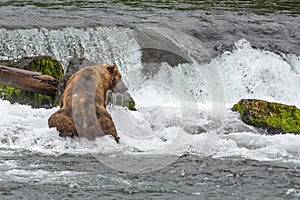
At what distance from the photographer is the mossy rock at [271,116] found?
1266 cm

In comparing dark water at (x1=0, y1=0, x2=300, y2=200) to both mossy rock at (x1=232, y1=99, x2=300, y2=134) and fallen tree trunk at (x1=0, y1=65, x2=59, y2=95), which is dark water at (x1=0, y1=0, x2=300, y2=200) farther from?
fallen tree trunk at (x1=0, y1=65, x2=59, y2=95)

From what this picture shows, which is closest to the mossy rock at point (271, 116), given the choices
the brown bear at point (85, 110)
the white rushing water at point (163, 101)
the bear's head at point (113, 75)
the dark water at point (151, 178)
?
the white rushing water at point (163, 101)

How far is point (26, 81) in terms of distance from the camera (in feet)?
44.5

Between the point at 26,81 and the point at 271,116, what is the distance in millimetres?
4544

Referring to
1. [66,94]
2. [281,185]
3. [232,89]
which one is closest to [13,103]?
[66,94]

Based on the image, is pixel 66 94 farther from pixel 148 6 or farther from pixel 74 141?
pixel 148 6

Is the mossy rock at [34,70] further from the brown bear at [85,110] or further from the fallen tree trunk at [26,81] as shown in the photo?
the brown bear at [85,110]

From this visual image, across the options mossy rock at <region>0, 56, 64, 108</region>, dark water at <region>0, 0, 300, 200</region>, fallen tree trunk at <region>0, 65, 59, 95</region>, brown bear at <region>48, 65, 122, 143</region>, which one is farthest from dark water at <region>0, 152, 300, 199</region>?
mossy rock at <region>0, 56, 64, 108</region>

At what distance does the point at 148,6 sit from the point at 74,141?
849cm

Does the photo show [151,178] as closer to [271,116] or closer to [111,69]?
[111,69]

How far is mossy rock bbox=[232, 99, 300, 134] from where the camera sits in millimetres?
12664

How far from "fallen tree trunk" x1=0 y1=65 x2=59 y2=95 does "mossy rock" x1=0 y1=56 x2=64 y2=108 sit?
0.21 m

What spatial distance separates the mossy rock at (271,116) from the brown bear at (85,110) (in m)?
2.58

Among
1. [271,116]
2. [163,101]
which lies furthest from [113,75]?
[271,116]
